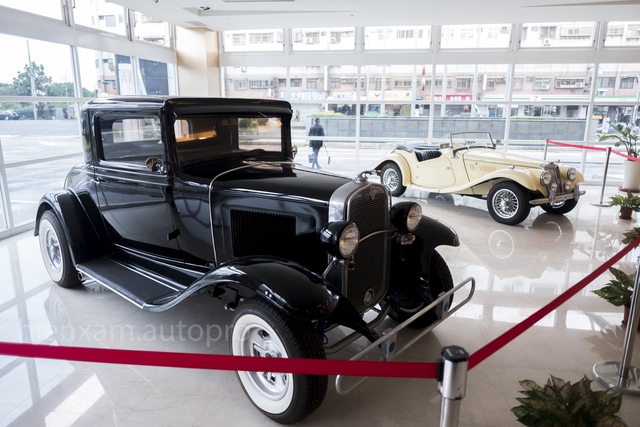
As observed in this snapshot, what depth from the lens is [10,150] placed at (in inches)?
267

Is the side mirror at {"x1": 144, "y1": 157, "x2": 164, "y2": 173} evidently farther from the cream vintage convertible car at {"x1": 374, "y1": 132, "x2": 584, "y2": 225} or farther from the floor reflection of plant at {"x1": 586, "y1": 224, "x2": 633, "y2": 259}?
the cream vintage convertible car at {"x1": 374, "y1": 132, "x2": 584, "y2": 225}

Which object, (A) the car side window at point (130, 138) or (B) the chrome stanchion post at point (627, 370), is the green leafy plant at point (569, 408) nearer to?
(B) the chrome stanchion post at point (627, 370)

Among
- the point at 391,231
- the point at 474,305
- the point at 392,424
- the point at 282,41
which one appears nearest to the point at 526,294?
the point at 474,305

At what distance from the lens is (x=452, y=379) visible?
5.01ft

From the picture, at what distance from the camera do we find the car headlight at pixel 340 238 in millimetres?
2645

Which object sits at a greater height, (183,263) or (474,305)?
(183,263)

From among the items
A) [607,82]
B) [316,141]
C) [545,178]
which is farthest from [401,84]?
[545,178]

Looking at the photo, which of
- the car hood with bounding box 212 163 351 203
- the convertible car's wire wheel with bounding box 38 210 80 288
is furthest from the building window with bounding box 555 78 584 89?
the convertible car's wire wheel with bounding box 38 210 80 288

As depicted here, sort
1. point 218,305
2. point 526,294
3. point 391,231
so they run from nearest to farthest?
point 391,231 → point 218,305 → point 526,294

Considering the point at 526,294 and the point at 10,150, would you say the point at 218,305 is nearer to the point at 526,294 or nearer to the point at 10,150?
the point at 526,294

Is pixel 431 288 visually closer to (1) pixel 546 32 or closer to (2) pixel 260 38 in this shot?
(1) pixel 546 32

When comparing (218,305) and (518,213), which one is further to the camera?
(518,213)

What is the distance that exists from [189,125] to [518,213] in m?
5.22

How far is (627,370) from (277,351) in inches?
88.3
